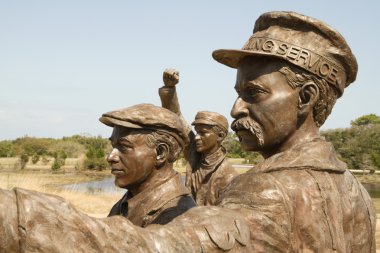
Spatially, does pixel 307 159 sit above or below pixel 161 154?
above

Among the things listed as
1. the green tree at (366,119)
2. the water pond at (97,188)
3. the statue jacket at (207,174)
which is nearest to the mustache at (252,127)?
the statue jacket at (207,174)

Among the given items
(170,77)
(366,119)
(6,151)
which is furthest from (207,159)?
(366,119)

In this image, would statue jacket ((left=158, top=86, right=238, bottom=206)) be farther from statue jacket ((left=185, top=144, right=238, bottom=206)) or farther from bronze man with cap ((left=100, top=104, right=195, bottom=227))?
bronze man with cap ((left=100, top=104, right=195, bottom=227))

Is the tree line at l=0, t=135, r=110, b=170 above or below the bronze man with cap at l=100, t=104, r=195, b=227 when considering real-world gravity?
below

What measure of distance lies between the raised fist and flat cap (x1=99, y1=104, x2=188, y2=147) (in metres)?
1.47

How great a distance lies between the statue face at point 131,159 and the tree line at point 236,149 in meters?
25.6

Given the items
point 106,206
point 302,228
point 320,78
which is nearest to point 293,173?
point 302,228

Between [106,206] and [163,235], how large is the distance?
13936 millimetres

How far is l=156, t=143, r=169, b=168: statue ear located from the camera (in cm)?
384

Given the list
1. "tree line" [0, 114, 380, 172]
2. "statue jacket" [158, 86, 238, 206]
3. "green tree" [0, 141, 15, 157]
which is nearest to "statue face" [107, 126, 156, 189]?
"statue jacket" [158, 86, 238, 206]

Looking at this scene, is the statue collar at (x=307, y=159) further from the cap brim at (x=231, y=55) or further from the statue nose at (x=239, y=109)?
the cap brim at (x=231, y=55)

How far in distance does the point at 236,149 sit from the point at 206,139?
4001cm

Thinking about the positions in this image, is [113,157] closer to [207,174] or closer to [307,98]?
[307,98]

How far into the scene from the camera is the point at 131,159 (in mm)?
3773
